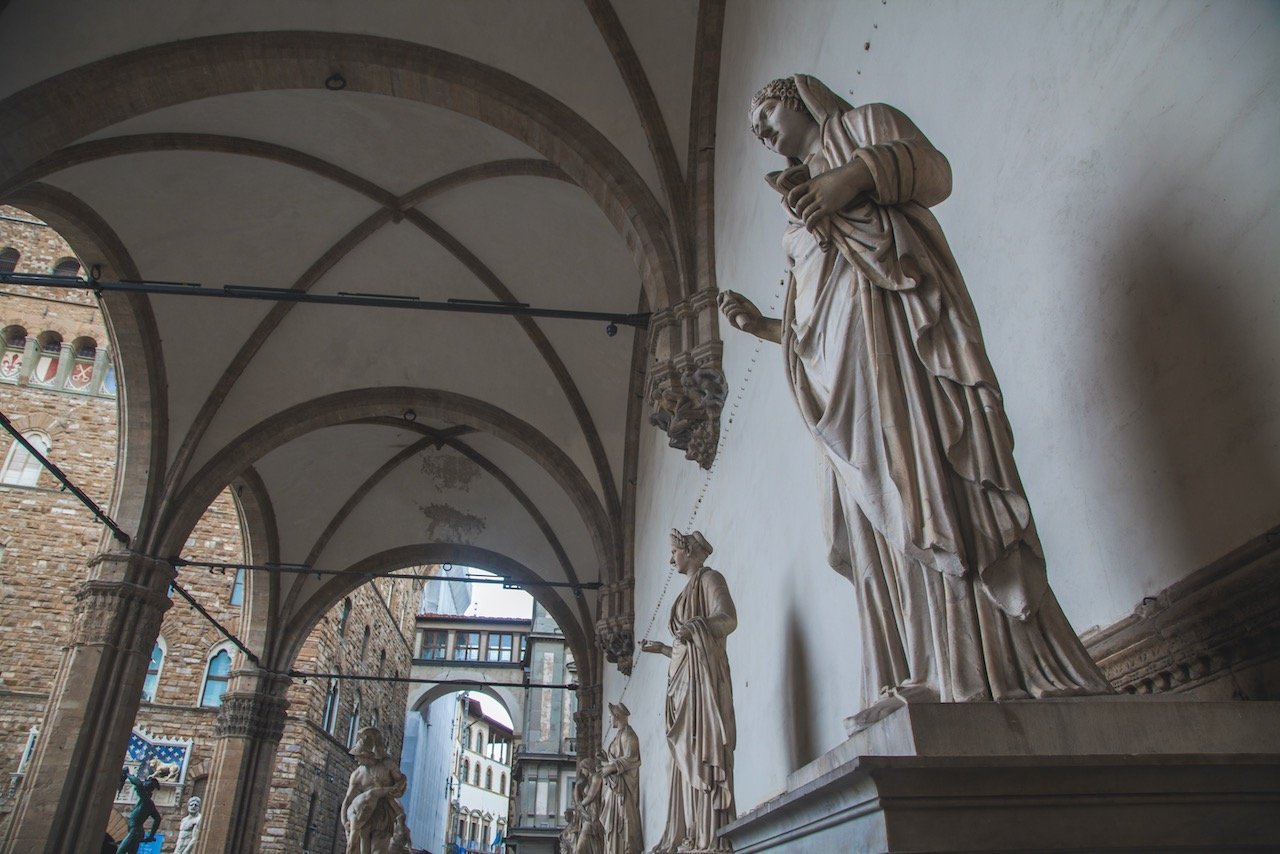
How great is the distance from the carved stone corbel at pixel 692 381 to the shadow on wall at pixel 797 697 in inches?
82.5

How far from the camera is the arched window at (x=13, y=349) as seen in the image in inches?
775

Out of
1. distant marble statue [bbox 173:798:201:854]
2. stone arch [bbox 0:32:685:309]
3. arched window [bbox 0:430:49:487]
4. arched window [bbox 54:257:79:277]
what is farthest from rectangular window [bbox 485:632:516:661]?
stone arch [bbox 0:32:685:309]

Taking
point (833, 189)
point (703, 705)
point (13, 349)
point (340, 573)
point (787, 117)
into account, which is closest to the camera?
point (833, 189)

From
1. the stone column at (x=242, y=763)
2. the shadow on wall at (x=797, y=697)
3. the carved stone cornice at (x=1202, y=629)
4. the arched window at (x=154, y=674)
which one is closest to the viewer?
the carved stone cornice at (x=1202, y=629)

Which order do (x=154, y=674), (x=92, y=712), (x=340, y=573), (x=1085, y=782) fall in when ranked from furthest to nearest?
(x=154, y=674) < (x=340, y=573) < (x=92, y=712) < (x=1085, y=782)

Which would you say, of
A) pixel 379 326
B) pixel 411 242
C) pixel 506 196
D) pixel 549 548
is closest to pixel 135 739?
pixel 549 548

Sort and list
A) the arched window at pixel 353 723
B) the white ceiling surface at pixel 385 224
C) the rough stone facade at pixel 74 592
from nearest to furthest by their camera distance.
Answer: the white ceiling surface at pixel 385 224
the rough stone facade at pixel 74 592
the arched window at pixel 353 723

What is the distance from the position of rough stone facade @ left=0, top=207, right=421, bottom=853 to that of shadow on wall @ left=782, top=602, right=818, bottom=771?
16529 mm

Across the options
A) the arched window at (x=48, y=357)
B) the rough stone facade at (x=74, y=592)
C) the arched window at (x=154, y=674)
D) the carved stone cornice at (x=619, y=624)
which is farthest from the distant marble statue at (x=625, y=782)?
the arched window at (x=48, y=357)

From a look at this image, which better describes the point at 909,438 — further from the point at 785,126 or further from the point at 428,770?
the point at 428,770

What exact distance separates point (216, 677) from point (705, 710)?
1871 cm

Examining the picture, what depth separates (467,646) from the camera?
4056cm

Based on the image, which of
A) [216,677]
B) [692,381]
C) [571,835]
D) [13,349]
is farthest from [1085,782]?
[13,349]

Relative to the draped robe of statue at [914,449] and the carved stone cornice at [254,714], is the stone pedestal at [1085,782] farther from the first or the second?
the carved stone cornice at [254,714]
